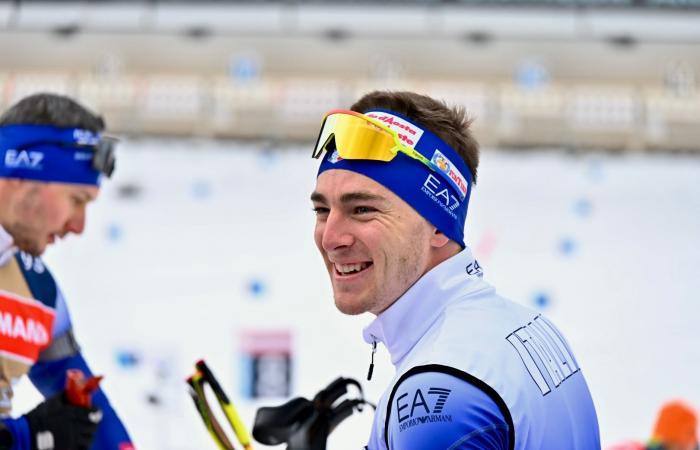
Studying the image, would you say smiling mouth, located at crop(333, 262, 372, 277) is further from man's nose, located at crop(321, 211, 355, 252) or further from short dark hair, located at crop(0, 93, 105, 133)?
short dark hair, located at crop(0, 93, 105, 133)

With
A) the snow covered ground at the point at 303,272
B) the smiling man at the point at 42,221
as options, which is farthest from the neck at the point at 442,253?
the snow covered ground at the point at 303,272

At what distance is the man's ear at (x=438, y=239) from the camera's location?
Answer: 5.89ft

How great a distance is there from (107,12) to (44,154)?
13472mm

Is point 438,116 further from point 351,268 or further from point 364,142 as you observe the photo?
point 351,268

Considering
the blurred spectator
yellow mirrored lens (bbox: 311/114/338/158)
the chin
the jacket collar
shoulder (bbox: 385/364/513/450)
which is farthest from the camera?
the blurred spectator

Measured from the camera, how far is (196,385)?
7.48 feet

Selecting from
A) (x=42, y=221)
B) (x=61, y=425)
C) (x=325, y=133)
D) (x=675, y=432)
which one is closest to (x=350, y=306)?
(x=325, y=133)

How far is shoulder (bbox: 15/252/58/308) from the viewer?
2.69 m

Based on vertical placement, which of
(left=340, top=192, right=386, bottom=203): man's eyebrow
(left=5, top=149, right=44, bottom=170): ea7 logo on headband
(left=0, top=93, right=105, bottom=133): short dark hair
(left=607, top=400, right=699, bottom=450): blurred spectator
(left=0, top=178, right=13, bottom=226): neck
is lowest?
(left=607, top=400, right=699, bottom=450): blurred spectator

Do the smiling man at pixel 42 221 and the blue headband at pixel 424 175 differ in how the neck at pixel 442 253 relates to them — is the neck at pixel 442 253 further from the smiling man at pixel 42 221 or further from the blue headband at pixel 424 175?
the smiling man at pixel 42 221

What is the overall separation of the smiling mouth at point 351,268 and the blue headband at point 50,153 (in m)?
1.19

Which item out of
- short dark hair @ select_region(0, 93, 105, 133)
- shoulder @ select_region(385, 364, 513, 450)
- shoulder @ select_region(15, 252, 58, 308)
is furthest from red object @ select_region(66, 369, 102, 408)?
shoulder @ select_region(385, 364, 513, 450)

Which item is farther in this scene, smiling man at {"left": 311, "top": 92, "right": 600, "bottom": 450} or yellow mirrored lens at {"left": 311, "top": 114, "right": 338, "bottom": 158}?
yellow mirrored lens at {"left": 311, "top": 114, "right": 338, "bottom": 158}

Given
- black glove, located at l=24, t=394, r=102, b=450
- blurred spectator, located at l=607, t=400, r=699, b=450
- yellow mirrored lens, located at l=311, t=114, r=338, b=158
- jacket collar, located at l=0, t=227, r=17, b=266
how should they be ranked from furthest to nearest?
blurred spectator, located at l=607, t=400, r=699, b=450, jacket collar, located at l=0, t=227, r=17, b=266, black glove, located at l=24, t=394, r=102, b=450, yellow mirrored lens, located at l=311, t=114, r=338, b=158
